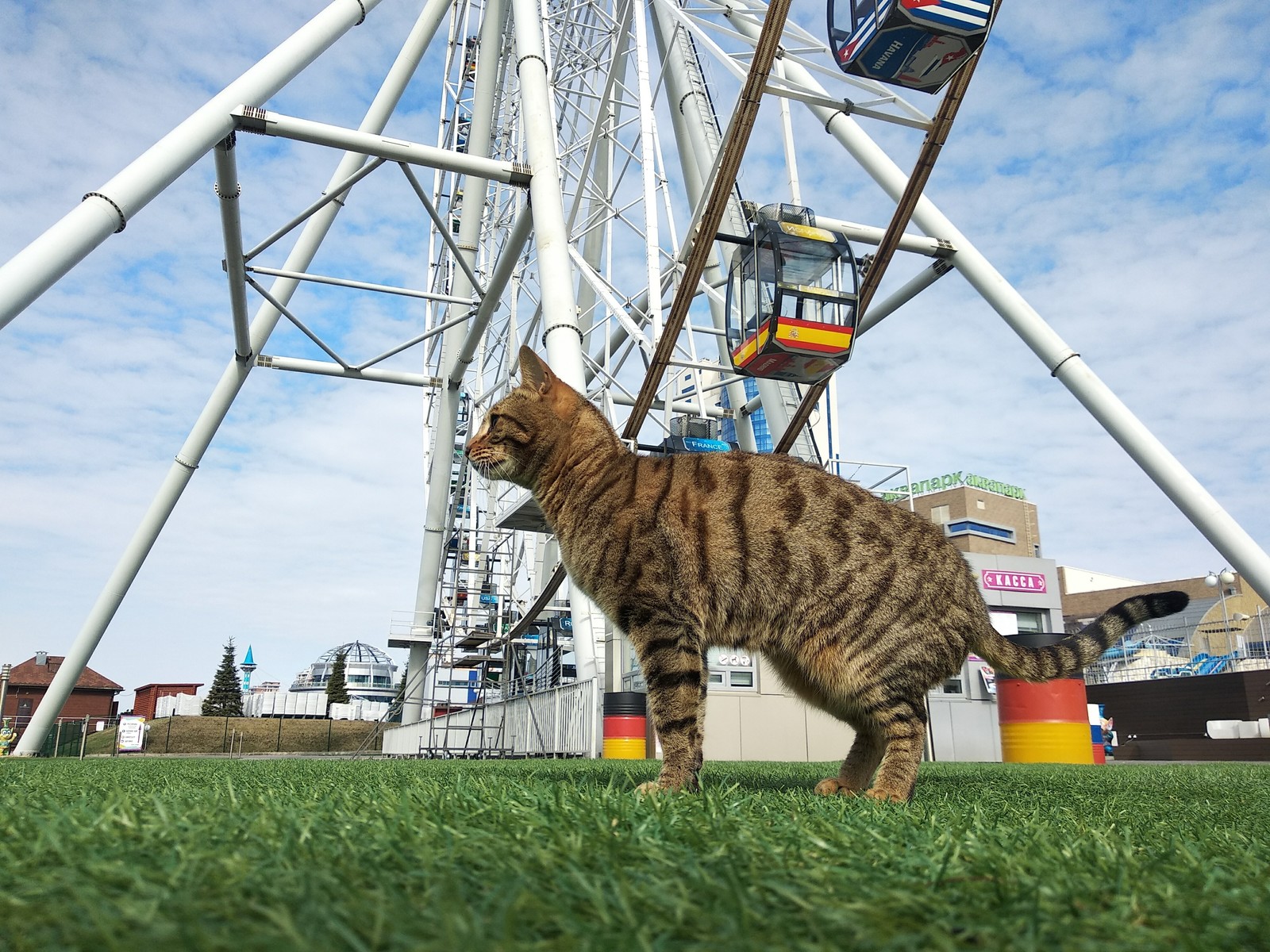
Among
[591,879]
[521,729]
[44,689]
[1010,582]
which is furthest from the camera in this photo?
[44,689]

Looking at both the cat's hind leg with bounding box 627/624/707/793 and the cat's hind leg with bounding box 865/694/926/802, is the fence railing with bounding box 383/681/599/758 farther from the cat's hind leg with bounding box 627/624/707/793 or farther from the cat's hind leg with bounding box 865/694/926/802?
the cat's hind leg with bounding box 865/694/926/802

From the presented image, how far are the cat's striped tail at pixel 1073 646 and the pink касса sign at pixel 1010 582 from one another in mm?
16157

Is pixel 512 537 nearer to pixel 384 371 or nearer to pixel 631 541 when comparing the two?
pixel 384 371

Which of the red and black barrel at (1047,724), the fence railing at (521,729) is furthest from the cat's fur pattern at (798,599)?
the red and black barrel at (1047,724)

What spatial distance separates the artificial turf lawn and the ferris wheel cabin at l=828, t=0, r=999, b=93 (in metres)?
6.38

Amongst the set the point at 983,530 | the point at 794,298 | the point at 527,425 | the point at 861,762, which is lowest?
the point at 861,762

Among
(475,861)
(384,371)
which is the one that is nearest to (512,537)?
(384,371)

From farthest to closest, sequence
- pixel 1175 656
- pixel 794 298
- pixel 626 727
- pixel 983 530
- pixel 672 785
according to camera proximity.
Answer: pixel 983 530 < pixel 1175 656 < pixel 626 727 < pixel 794 298 < pixel 672 785

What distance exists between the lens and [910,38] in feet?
21.7

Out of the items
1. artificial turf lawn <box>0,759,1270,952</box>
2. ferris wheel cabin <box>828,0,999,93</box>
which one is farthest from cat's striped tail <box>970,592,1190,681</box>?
ferris wheel cabin <box>828,0,999,93</box>

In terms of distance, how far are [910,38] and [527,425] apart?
17.5 ft

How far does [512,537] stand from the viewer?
19641 mm

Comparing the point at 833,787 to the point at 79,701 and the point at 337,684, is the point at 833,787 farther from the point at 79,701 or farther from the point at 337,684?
the point at 79,701

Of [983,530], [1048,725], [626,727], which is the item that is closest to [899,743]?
[626,727]
